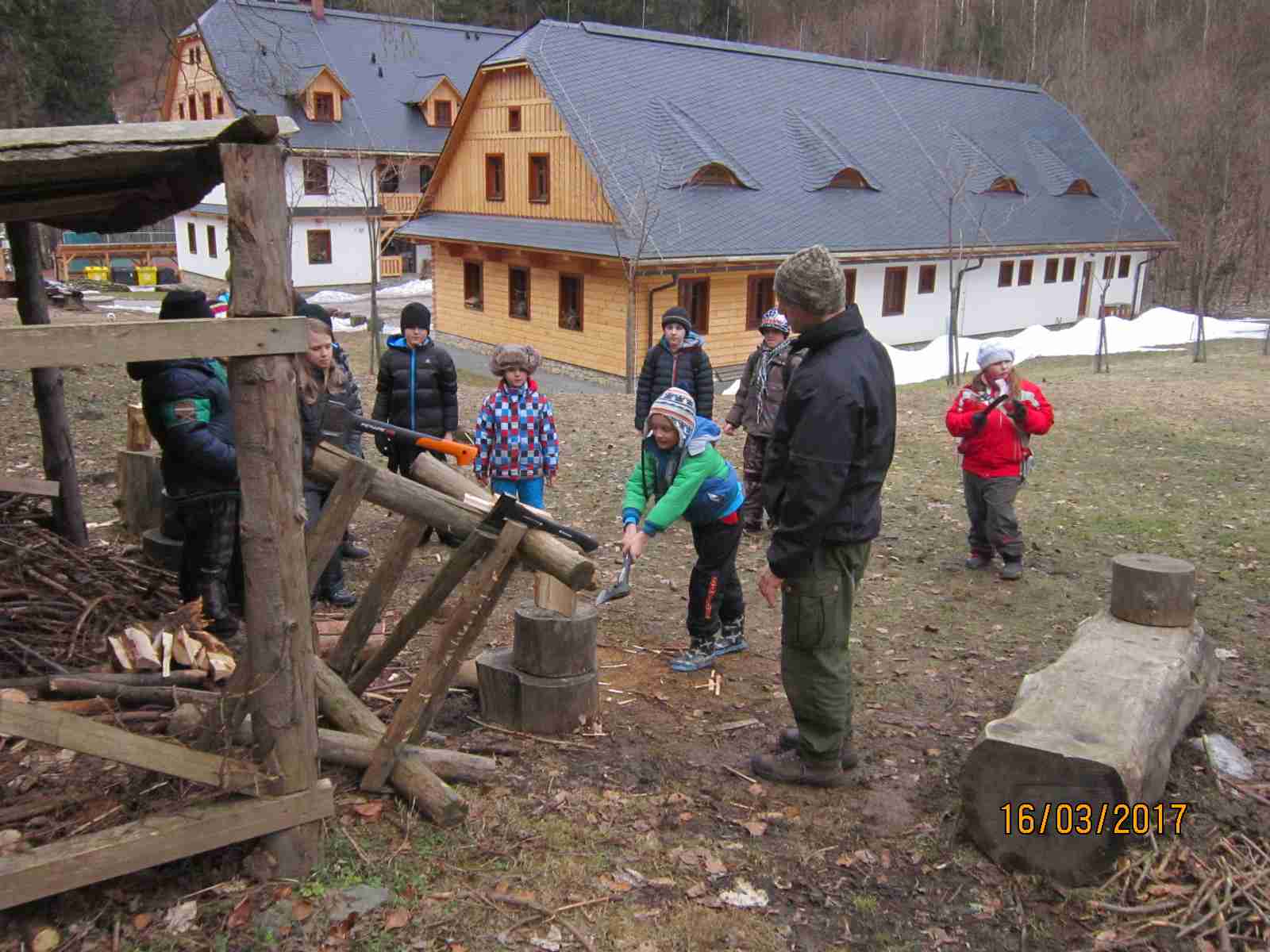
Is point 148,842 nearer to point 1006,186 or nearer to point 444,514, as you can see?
point 444,514

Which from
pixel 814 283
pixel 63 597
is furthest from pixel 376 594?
pixel 814 283

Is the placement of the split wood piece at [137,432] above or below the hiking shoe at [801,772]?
above

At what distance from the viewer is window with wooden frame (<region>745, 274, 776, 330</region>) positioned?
22875 mm

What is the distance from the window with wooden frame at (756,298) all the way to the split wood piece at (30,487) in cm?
1793

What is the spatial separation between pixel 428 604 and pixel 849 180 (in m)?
23.6

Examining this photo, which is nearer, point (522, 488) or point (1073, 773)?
point (1073, 773)

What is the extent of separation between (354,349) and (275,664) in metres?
21.7

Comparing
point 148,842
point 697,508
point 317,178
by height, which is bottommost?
point 148,842

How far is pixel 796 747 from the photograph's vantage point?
4641mm

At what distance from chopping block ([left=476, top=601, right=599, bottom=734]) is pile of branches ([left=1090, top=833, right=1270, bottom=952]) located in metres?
2.35

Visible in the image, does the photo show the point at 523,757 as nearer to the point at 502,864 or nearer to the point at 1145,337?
the point at 502,864

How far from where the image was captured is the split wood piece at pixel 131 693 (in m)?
4.12
